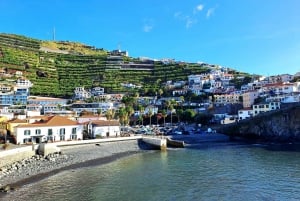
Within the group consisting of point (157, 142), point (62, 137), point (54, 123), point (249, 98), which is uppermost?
point (249, 98)

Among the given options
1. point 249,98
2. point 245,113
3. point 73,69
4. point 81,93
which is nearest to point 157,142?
point 245,113

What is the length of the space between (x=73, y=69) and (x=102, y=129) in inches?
3764

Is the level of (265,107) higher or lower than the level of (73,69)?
lower

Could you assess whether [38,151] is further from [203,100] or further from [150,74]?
[150,74]

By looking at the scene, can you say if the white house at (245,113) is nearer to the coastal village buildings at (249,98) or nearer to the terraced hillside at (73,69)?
the coastal village buildings at (249,98)

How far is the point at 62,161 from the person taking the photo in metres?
44.7

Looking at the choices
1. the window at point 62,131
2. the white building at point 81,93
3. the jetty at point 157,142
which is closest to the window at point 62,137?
the window at point 62,131

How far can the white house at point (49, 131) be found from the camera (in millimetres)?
53031

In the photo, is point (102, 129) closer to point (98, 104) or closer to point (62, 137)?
point (62, 137)

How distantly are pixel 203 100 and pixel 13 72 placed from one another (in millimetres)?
74008

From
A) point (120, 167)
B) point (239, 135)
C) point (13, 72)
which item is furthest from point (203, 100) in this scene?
point (120, 167)

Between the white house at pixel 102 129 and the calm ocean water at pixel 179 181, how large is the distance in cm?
2111

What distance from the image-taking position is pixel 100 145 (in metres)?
57.4

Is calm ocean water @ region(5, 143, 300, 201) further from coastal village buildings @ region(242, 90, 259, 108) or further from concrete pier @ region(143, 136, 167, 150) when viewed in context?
coastal village buildings @ region(242, 90, 259, 108)
